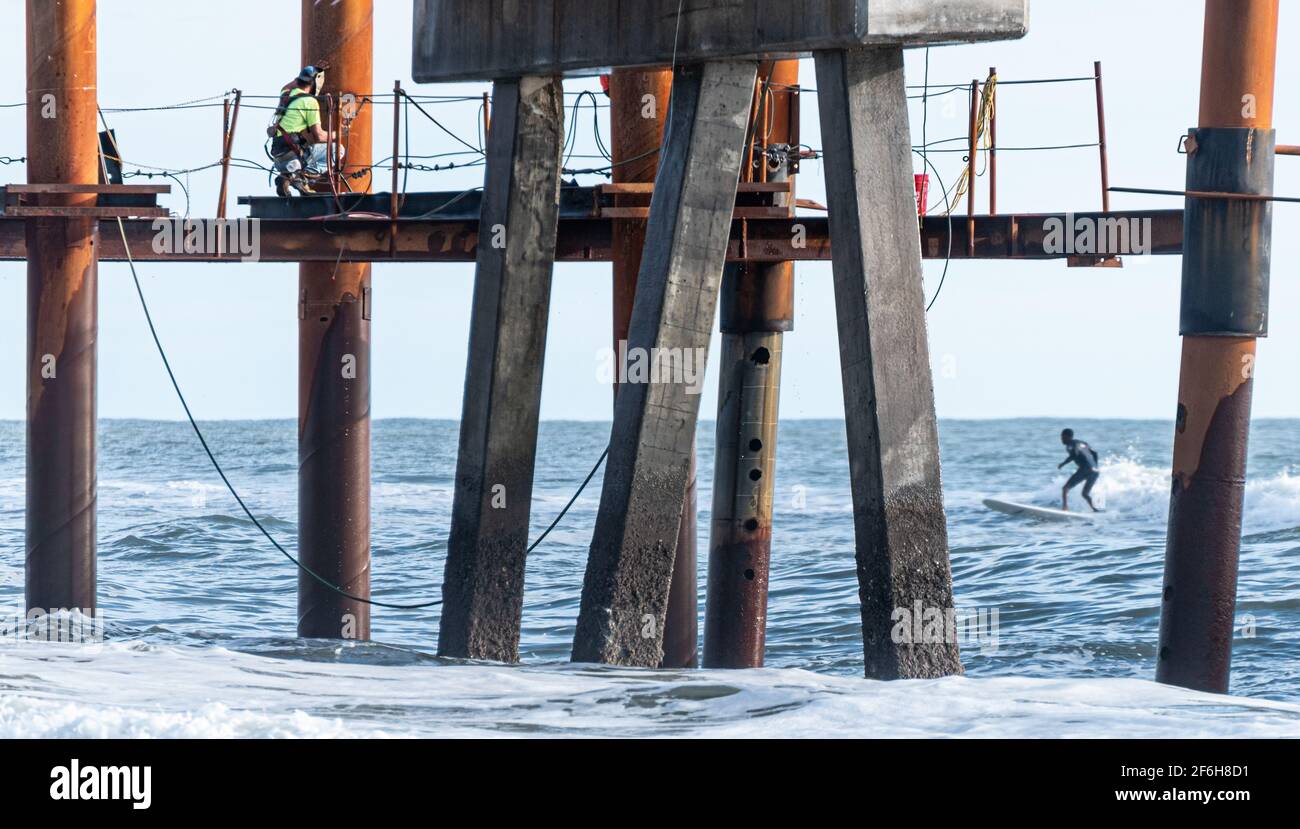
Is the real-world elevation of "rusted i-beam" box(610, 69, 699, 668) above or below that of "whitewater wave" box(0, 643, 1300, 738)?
above

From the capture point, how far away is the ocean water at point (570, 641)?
740 cm

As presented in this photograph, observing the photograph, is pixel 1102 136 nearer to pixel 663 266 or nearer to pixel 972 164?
pixel 972 164

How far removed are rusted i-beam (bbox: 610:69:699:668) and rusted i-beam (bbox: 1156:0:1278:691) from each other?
132 inches

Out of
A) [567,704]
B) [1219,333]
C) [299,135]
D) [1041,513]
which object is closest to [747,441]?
[1219,333]

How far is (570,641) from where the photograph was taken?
17062 mm

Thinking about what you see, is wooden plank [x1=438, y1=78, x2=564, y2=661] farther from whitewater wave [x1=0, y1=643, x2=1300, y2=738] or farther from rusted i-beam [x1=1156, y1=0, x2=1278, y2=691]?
rusted i-beam [x1=1156, y1=0, x2=1278, y2=691]

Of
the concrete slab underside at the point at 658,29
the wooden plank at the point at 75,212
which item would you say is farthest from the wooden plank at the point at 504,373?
the wooden plank at the point at 75,212

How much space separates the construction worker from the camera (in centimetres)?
1356

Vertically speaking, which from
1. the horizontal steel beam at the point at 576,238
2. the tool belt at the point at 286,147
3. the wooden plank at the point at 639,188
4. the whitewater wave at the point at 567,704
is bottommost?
the whitewater wave at the point at 567,704

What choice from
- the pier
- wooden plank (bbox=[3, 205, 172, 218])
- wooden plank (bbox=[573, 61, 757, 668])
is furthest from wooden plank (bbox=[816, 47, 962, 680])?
wooden plank (bbox=[3, 205, 172, 218])

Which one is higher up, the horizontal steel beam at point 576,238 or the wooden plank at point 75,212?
the wooden plank at point 75,212

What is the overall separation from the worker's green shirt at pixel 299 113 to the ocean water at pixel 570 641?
13.6 feet

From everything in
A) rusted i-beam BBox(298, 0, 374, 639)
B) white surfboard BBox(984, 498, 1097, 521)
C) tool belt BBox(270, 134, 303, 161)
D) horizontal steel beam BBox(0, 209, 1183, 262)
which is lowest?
white surfboard BBox(984, 498, 1097, 521)

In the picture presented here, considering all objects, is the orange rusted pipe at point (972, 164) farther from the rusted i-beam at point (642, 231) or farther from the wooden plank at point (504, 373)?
the wooden plank at point (504, 373)
